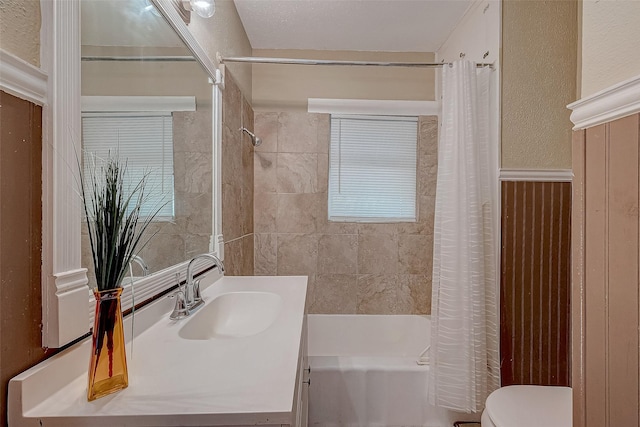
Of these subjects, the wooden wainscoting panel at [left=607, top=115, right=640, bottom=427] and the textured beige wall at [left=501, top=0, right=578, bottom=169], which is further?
the textured beige wall at [left=501, top=0, right=578, bottom=169]

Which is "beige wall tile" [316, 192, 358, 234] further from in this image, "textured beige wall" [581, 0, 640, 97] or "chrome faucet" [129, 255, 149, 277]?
"textured beige wall" [581, 0, 640, 97]

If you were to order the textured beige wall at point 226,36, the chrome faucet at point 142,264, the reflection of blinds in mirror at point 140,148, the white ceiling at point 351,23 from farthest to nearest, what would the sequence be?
1. the white ceiling at point 351,23
2. the textured beige wall at point 226,36
3. the chrome faucet at point 142,264
4. the reflection of blinds in mirror at point 140,148

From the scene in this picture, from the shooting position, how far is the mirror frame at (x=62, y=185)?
2.00 feet

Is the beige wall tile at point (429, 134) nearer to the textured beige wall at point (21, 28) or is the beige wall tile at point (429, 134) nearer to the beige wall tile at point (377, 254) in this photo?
the beige wall tile at point (377, 254)

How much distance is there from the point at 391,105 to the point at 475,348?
1801mm

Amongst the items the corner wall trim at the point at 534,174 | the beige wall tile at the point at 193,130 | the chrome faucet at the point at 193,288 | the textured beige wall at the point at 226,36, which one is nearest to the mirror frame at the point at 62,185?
the chrome faucet at the point at 193,288

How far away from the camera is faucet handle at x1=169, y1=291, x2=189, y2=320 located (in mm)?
1042

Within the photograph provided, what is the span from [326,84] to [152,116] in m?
1.82

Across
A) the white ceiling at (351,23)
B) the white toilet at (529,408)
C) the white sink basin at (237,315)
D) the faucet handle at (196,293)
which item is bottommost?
the white toilet at (529,408)

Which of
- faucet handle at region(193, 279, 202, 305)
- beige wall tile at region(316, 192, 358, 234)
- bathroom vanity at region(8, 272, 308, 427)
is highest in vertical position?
beige wall tile at region(316, 192, 358, 234)

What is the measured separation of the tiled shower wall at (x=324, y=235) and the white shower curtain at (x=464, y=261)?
0.85 m

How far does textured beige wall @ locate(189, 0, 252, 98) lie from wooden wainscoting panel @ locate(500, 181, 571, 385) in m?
1.65

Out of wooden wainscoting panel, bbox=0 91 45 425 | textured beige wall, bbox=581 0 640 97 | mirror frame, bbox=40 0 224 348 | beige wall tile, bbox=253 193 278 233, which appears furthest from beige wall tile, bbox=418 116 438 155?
wooden wainscoting panel, bbox=0 91 45 425

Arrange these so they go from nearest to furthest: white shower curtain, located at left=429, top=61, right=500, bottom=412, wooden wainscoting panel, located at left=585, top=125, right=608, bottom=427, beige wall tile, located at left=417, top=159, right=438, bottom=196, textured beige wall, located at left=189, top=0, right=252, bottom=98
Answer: wooden wainscoting panel, located at left=585, top=125, right=608, bottom=427, textured beige wall, located at left=189, top=0, right=252, bottom=98, white shower curtain, located at left=429, top=61, right=500, bottom=412, beige wall tile, located at left=417, top=159, right=438, bottom=196
